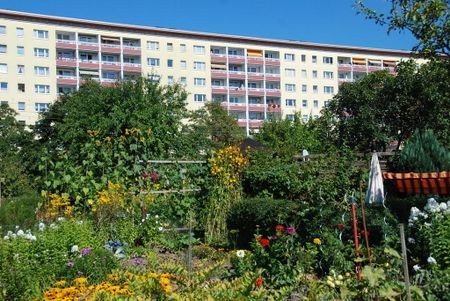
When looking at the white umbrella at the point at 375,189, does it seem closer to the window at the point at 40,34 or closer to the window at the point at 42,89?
the window at the point at 42,89

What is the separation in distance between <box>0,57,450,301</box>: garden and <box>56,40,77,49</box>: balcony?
53.2 meters

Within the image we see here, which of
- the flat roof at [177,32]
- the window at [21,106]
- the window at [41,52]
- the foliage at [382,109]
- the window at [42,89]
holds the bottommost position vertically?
the foliage at [382,109]

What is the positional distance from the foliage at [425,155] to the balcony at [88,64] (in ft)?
195

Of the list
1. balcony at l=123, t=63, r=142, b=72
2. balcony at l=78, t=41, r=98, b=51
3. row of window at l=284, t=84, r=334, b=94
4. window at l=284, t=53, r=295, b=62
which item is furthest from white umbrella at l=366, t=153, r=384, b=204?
window at l=284, t=53, r=295, b=62


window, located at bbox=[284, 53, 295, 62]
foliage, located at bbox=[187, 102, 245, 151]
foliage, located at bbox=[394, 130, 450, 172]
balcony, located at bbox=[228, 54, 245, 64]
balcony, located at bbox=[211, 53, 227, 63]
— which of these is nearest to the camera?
foliage, located at bbox=[394, 130, 450, 172]

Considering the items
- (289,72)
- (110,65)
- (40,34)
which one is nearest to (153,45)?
(110,65)

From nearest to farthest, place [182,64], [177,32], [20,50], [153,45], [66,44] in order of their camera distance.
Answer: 1. [20,50]
2. [66,44]
3. [153,45]
4. [177,32]
5. [182,64]

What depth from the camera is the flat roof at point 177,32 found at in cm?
6321

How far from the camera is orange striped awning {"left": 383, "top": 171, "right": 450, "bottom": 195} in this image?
7.73m

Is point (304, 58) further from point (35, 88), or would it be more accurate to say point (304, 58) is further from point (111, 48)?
point (35, 88)

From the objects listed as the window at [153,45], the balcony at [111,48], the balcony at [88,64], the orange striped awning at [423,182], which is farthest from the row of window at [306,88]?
the orange striped awning at [423,182]

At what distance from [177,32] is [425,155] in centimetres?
6393

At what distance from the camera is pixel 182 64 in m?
71.5

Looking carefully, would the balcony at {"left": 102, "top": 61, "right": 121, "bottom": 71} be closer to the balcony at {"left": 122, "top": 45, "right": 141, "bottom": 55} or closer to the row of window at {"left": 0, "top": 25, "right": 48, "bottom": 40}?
the balcony at {"left": 122, "top": 45, "right": 141, "bottom": 55}
